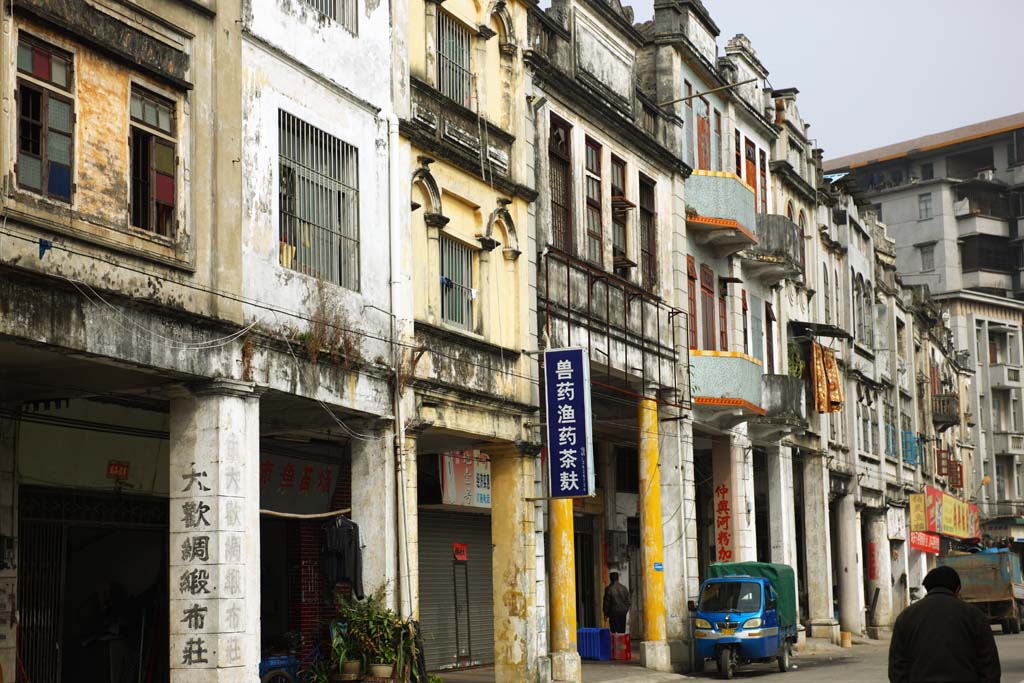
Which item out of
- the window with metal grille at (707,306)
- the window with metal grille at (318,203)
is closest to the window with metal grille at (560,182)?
the window with metal grille at (318,203)

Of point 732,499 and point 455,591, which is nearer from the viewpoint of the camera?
point 455,591

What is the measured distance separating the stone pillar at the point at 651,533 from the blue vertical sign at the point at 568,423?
5.31 m

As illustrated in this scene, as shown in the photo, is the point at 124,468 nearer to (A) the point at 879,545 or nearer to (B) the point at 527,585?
(B) the point at 527,585

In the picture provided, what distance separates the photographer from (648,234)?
31328 millimetres

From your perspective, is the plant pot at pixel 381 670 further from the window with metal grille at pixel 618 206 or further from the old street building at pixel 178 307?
the window with metal grille at pixel 618 206

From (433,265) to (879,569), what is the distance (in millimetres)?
34760

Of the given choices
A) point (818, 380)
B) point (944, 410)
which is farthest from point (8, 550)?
point (944, 410)

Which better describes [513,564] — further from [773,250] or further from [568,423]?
[773,250]

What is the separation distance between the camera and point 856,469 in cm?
4944

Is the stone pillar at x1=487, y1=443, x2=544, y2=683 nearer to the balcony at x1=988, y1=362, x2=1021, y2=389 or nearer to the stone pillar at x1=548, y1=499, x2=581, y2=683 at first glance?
the stone pillar at x1=548, y1=499, x2=581, y2=683

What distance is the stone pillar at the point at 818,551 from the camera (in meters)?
43.2

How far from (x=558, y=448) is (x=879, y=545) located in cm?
3185

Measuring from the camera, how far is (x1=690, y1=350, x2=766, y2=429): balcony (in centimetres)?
3247

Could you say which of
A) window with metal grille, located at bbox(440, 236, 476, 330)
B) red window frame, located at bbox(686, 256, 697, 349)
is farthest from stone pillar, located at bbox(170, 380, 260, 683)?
red window frame, located at bbox(686, 256, 697, 349)
